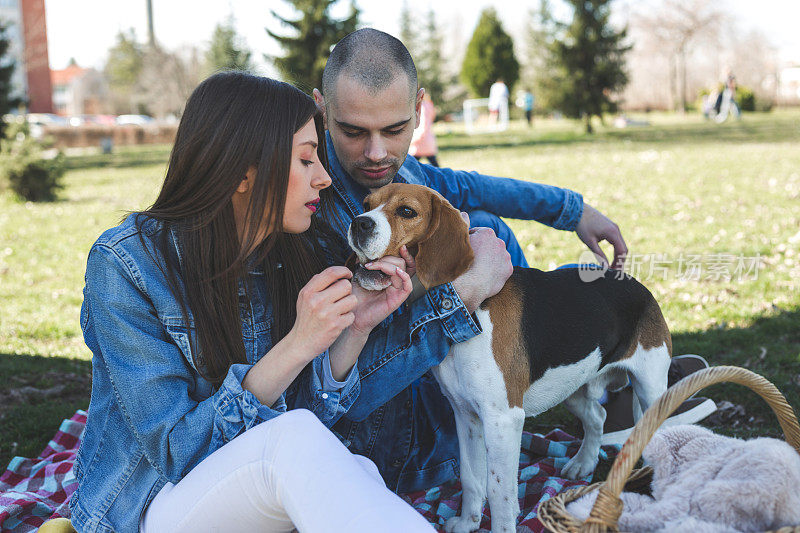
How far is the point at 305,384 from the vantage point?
300 centimetres

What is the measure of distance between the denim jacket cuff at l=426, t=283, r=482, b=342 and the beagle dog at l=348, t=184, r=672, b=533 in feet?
0.15

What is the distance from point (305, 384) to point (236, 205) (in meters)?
0.81

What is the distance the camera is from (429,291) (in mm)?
3002

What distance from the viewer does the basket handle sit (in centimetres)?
216

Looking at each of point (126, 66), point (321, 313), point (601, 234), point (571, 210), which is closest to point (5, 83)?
point (571, 210)

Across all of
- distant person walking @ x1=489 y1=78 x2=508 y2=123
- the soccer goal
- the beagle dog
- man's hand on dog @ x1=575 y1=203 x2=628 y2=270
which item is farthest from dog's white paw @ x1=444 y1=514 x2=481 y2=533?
distant person walking @ x1=489 y1=78 x2=508 y2=123

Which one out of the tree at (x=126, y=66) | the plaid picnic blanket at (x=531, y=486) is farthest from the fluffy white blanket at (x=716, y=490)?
the tree at (x=126, y=66)

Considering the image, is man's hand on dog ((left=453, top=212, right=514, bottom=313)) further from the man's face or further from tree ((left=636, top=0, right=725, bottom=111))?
tree ((left=636, top=0, right=725, bottom=111))

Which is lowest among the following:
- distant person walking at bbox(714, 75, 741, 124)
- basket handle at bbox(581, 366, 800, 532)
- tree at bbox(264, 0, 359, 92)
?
basket handle at bbox(581, 366, 800, 532)

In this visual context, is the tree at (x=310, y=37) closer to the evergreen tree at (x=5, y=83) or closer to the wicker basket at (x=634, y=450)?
the evergreen tree at (x=5, y=83)

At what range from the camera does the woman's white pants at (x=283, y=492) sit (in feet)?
6.67

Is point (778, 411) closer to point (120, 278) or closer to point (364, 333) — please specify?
point (364, 333)

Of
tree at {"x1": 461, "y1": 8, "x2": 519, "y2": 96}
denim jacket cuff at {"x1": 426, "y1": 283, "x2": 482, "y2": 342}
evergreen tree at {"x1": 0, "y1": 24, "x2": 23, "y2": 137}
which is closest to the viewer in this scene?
denim jacket cuff at {"x1": 426, "y1": 283, "x2": 482, "y2": 342}

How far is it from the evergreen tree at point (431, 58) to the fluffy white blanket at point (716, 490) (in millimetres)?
43364
